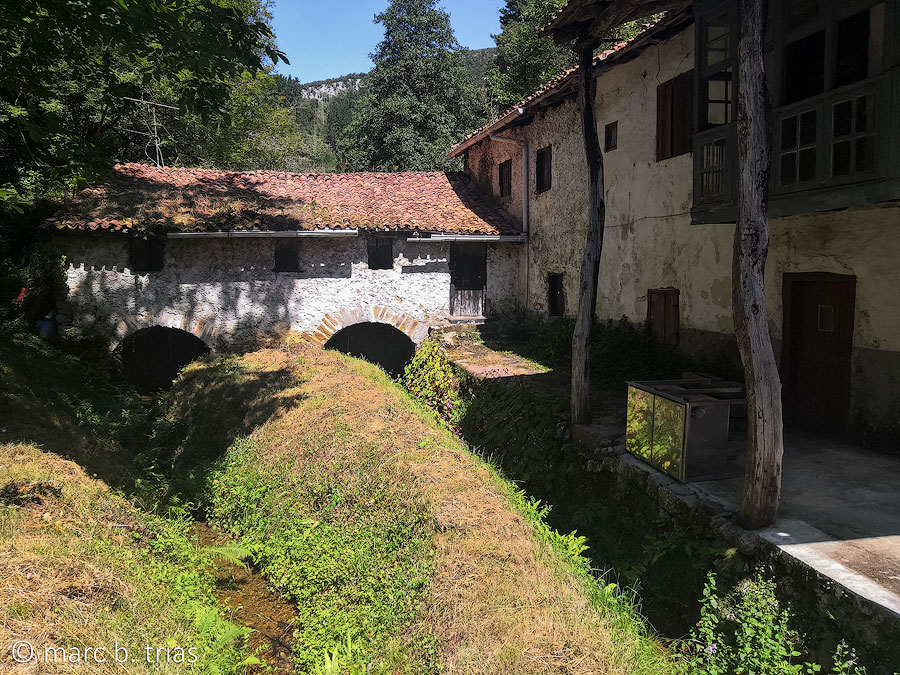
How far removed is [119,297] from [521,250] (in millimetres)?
10072

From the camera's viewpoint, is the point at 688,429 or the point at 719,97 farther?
the point at 719,97

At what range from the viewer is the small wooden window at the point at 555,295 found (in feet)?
47.0

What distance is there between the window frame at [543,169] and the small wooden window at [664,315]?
4926mm

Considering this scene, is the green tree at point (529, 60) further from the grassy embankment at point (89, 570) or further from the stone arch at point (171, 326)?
the grassy embankment at point (89, 570)

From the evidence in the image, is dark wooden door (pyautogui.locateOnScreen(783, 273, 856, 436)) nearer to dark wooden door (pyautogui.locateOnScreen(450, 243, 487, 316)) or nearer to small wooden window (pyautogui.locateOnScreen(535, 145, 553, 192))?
small wooden window (pyautogui.locateOnScreen(535, 145, 553, 192))

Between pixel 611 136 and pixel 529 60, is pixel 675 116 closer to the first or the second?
pixel 611 136

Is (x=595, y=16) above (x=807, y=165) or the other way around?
above

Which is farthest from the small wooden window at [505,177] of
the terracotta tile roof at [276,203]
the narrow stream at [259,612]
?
the narrow stream at [259,612]

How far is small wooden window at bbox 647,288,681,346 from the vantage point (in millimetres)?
10281

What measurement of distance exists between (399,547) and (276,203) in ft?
37.1

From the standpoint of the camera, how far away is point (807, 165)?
6312mm

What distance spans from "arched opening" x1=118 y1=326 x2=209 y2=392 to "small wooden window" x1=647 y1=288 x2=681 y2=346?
476 inches

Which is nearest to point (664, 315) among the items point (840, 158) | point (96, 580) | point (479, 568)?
point (840, 158)

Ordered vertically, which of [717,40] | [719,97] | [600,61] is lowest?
[719,97]
